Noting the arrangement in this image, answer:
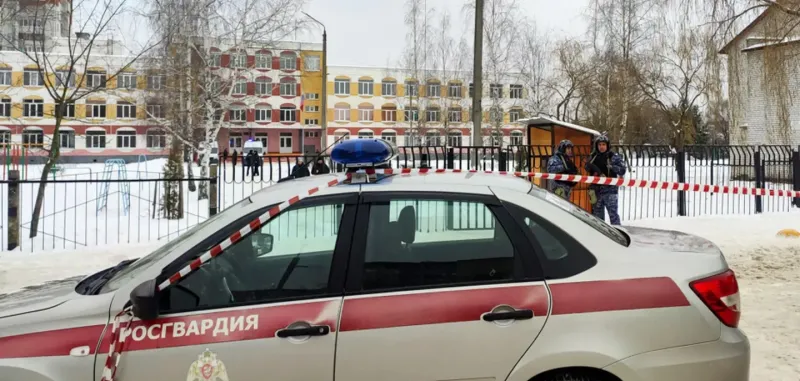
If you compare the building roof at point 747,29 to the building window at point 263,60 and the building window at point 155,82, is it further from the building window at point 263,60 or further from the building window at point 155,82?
the building window at point 155,82

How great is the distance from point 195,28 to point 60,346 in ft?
58.6

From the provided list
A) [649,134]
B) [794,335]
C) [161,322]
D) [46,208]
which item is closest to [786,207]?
[794,335]

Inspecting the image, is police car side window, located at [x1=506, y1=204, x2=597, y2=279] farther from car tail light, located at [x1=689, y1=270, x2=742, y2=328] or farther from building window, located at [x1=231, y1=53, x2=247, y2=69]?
building window, located at [x1=231, y1=53, x2=247, y2=69]

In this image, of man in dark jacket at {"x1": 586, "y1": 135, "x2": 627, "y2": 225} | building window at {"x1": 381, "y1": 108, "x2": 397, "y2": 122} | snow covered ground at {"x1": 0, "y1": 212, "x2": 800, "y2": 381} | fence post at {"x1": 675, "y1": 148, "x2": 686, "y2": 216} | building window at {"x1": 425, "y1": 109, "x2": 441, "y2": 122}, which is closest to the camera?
snow covered ground at {"x1": 0, "y1": 212, "x2": 800, "y2": 381}

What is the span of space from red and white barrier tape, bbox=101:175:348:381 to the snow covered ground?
138 inches

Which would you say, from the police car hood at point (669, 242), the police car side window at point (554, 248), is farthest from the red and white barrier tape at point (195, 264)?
the police car hood at point (669, 242)

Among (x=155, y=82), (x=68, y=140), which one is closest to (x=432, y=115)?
(x=68, y=140)

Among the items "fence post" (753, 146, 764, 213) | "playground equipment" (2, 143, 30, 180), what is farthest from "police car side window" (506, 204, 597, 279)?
"playground equipment" (2, 143, 30, 180)

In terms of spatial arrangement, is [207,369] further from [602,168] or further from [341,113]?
[341,113]

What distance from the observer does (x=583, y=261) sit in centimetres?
287

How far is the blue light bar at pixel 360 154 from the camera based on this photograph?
3.41m

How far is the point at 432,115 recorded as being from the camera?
4962 cm

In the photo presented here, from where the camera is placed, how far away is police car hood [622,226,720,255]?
10.3 feet

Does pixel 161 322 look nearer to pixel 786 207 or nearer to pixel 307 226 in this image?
pixel 307 226
